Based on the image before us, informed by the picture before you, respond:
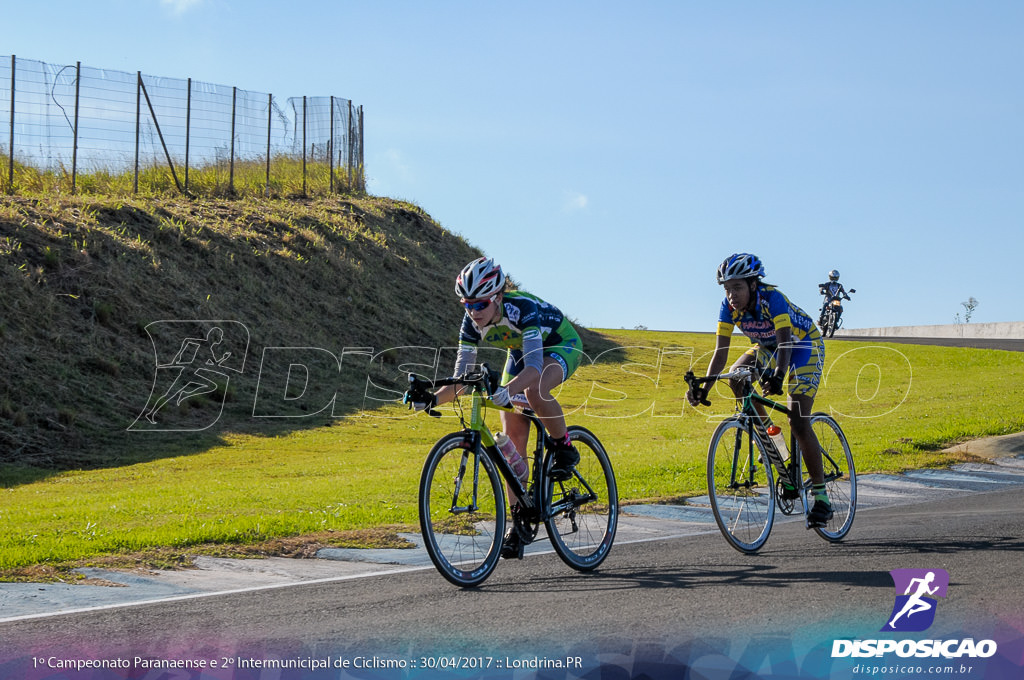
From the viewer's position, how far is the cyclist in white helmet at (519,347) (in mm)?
6957

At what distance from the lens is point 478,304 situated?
705 cm

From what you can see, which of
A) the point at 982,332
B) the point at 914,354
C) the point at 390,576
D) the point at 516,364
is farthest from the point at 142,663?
the point at 982,332

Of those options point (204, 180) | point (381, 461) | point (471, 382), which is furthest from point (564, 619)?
point (204, 180)

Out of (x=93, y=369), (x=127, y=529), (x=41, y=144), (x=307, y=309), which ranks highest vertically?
(x=41, y=144)

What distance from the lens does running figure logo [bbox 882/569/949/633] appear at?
5.67 m

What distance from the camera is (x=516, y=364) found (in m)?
7.60

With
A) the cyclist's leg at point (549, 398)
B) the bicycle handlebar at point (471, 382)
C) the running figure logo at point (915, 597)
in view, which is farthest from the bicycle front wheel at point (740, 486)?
the bicycle handlebar at point (471, 382)

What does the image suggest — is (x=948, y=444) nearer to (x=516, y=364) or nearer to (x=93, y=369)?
(x=516, y=364)

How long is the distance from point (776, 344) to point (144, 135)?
87.2 feet

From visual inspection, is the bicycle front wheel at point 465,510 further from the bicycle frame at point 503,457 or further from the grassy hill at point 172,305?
the grassy hill at point 172,305

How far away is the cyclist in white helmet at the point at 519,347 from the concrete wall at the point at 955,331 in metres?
36.9

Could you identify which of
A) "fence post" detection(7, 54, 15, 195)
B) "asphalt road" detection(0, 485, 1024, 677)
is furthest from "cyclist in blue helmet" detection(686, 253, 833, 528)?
"fence post" detection(7, 54, 15, 195)

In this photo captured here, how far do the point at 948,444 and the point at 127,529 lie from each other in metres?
12.9

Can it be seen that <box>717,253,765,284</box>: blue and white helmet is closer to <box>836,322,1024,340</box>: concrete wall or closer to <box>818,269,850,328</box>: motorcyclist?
<box>818,269,850,328</box>: motorcyclist
